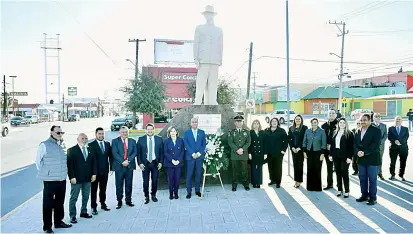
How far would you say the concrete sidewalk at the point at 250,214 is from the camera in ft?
15.5

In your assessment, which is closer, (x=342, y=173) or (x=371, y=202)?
(x=371, y=202)

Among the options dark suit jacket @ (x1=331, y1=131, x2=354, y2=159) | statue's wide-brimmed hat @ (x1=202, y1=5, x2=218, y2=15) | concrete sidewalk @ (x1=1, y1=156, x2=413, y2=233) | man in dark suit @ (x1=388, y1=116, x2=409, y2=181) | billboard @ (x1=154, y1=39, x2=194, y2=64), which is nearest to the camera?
concrete sidewalk @ (x1=1, y1=156, x2=413, y2=233)

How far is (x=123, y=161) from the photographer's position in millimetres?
5730

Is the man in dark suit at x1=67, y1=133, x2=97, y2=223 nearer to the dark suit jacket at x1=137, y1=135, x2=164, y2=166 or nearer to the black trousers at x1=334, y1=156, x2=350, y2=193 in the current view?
the dark suit jacket at x1=137, y1=135, x2=164, y2=166

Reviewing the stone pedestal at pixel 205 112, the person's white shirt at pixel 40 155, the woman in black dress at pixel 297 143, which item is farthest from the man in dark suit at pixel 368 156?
the person's white shirt at pixel 40 155

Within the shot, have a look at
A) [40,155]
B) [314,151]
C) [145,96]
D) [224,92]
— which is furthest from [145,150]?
[224,92]

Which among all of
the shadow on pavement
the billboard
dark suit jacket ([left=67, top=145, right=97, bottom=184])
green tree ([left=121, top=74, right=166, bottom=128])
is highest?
the billboard

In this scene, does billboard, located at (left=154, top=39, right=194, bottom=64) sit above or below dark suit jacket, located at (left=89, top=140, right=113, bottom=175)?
above

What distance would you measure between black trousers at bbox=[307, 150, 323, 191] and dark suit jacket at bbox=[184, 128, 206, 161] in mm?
2371

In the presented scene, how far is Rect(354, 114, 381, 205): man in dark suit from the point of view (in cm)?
576

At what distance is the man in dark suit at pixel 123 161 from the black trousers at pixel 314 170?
3.77m

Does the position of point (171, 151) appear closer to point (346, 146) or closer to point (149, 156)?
point (149, 156)

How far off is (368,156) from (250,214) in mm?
2539

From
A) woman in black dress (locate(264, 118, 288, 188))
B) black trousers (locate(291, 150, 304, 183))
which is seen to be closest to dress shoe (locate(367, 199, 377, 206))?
black trousers (locate(291, 150, 304, 183))
